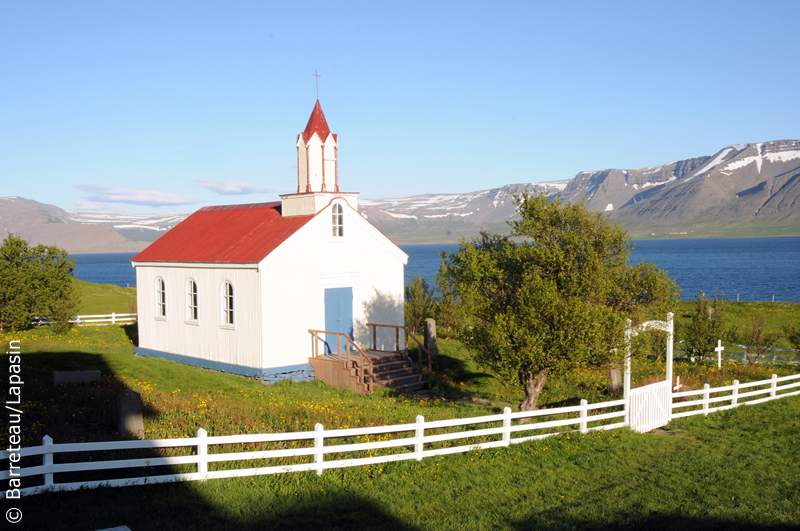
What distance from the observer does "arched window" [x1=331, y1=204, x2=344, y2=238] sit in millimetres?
23125

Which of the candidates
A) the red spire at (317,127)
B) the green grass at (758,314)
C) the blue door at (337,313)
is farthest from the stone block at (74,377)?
the green grass at (758,314)

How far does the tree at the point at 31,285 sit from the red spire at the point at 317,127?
1504 centimetres

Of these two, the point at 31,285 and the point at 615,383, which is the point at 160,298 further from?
the point at 615,383

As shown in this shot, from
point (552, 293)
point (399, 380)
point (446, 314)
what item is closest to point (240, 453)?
point (552, 293)

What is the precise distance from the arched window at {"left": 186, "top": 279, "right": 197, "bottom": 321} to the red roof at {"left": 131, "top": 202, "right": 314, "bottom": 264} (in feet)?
3.09

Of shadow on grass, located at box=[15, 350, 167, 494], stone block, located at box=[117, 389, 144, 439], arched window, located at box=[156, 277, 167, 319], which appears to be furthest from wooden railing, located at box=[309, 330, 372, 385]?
stone block, located at box=[117, 389, 144, 439]

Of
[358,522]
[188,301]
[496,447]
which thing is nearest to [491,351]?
[496,447]

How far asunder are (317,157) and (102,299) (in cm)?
3165

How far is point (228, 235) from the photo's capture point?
2441 cm

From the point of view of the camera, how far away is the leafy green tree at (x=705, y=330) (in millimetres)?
27109

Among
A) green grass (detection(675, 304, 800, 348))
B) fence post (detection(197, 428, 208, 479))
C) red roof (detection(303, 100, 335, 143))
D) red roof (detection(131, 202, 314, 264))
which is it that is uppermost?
red roof (detection(303, 100, 335, 143))

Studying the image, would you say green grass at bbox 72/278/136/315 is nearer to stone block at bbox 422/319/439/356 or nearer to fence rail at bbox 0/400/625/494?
stone block at bbox 422/319/439/356

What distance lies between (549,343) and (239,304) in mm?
11046

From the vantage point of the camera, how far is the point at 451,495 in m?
10.2
